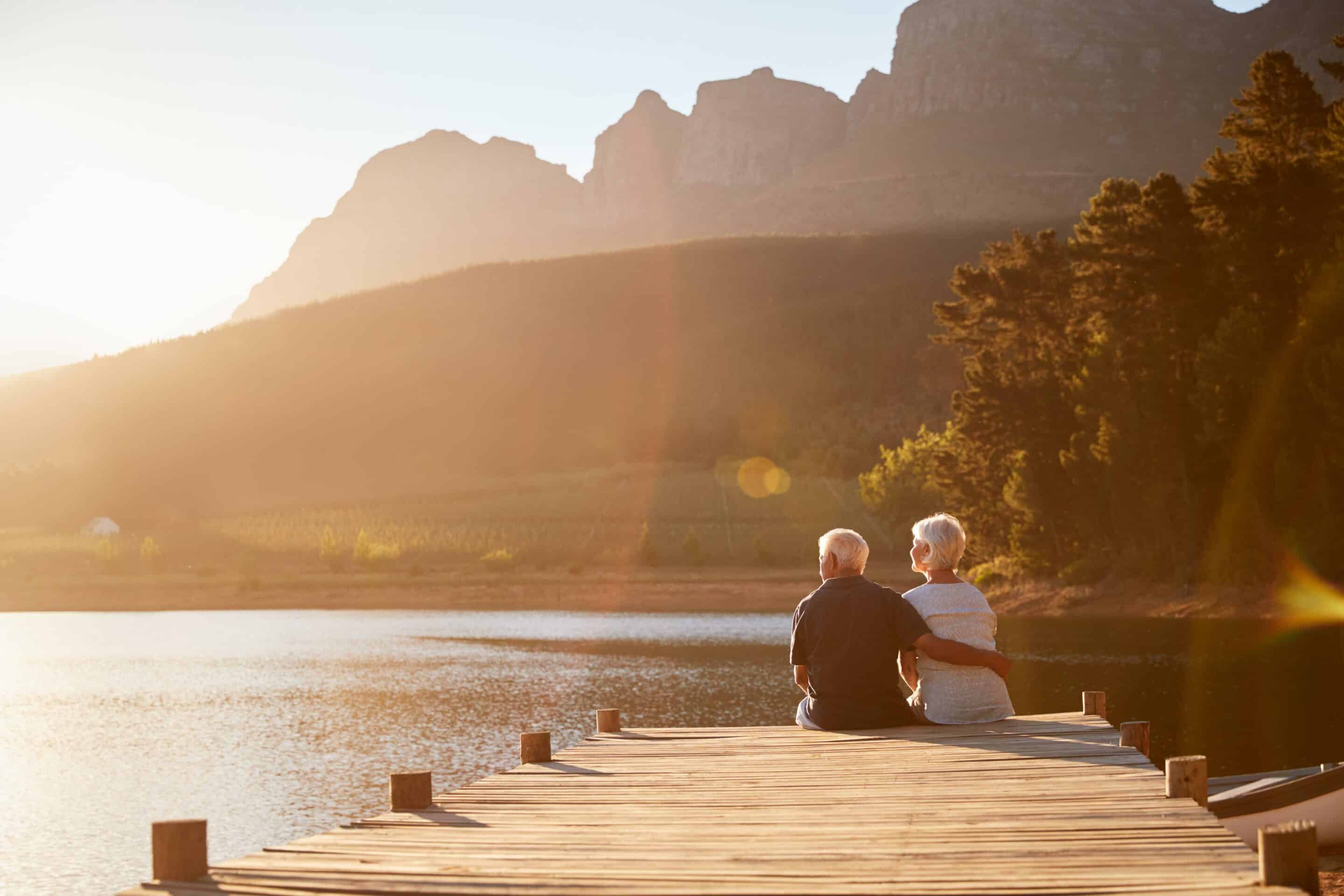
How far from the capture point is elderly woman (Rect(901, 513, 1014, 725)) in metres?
8.08

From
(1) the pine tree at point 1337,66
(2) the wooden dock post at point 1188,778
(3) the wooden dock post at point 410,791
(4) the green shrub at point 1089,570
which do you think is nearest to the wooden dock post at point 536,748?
(3) the wooden dock post at point 410,791

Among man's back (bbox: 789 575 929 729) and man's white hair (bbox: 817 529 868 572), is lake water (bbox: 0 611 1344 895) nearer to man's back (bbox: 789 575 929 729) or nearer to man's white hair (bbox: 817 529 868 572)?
man's back (bbox: 789 575 929 729)

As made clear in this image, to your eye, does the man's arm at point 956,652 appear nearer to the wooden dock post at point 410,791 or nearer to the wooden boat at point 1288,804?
the wooden boat at point 1288,804

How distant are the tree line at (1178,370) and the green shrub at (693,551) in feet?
63.6

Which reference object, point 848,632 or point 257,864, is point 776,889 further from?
point 848,632

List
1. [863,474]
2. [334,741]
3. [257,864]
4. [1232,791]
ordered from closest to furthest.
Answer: [257,864], [1232,791], [334,741], [863,474]

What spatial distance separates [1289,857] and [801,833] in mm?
2054

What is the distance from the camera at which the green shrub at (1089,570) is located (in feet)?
158

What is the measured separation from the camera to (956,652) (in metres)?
8.30

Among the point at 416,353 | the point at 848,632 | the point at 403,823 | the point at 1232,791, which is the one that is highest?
the point at 416,353

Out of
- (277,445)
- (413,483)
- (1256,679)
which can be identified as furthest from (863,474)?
(277,445)

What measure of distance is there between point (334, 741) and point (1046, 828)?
18.8 metres

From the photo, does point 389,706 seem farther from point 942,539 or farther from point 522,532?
point 522,532

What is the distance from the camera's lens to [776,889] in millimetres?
4832
